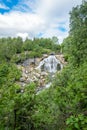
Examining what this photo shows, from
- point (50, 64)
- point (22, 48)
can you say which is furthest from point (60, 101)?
point (22, 48)

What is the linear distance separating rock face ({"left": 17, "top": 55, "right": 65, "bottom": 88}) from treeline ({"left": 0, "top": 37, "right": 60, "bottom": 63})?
1.99 metres

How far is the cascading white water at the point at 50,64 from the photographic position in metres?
43.4

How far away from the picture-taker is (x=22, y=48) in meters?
55.8

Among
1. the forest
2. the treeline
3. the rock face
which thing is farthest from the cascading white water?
the forest

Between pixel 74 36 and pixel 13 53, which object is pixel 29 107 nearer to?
pixel 74 36

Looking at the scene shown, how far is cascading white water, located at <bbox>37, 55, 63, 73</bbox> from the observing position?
142ft

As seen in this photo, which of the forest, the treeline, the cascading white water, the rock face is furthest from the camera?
the treeline

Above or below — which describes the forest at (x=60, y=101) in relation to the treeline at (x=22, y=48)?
below

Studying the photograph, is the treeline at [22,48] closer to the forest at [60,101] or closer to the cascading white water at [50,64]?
the cascading white water at [50,64]

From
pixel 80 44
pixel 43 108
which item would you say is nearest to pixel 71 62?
pixel 80 44

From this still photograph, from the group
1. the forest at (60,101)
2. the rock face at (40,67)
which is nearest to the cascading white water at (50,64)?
the rock face at (40,67)

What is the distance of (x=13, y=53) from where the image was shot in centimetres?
4938

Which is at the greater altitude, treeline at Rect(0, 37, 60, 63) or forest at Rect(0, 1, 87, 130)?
treeline at Rect(0, 37, 60, 63)

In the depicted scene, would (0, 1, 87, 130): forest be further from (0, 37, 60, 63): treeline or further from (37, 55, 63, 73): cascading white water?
(0, 37, 60, 63): treeline
